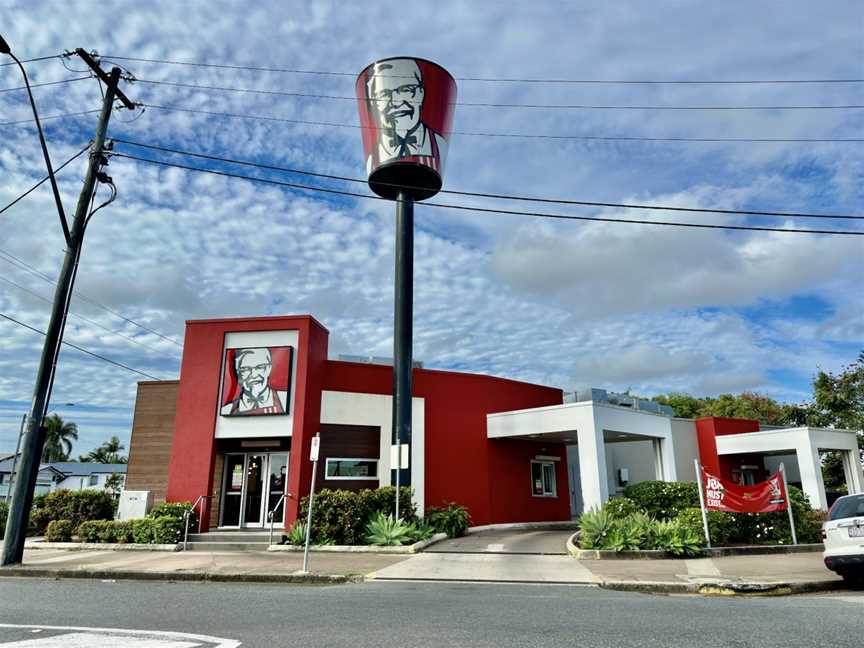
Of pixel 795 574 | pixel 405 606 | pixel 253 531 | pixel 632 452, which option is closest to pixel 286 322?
pixel 253 531

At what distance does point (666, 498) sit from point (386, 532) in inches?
352

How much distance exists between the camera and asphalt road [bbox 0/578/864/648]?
18.3 feet

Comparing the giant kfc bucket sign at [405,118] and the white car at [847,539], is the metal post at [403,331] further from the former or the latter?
the white car at [847,539]

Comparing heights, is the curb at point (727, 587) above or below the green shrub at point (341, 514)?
below

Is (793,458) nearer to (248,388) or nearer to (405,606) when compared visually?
(248,388)

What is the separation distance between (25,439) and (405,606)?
9873 millimetres

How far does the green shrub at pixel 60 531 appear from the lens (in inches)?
650

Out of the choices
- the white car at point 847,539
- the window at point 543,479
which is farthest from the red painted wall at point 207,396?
the white car at point 847,539

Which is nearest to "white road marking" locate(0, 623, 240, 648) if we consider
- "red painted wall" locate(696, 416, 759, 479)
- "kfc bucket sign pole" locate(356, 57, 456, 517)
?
"kfc bucket sign pole" locate(356, 57, 456, 517)

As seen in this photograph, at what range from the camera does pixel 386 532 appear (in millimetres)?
15359

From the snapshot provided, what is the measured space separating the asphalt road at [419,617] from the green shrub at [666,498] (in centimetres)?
918

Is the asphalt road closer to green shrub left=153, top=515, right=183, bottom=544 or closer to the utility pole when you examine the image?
the utility pole

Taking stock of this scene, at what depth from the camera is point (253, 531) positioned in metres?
17.2

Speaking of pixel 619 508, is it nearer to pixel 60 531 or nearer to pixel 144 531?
pixel 144 531
